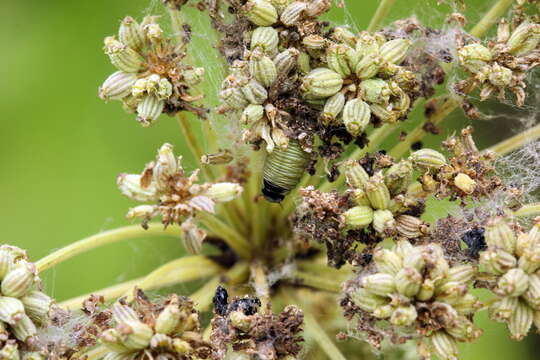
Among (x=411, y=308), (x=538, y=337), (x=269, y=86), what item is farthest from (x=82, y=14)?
(x=538, y=337)

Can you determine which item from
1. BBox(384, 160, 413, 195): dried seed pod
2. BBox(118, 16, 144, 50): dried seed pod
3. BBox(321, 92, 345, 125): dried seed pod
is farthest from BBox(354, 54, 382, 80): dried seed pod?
BBox(118, 16, 144, 50): dried seed pod

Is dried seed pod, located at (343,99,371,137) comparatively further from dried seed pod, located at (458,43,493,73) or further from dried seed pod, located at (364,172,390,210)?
dried seed pod, located at (458,43,493,73)

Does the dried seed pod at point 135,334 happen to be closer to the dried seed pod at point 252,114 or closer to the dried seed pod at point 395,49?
the dried seed pod at point 252,114

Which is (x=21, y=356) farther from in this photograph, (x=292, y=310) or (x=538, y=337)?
(x=538, y=337)

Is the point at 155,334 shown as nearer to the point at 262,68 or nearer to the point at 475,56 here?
the point at 262,68

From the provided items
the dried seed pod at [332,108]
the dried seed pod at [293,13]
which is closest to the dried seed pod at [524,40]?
the dried seed pod at [332,108]

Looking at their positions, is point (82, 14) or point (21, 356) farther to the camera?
point (82, 14)
